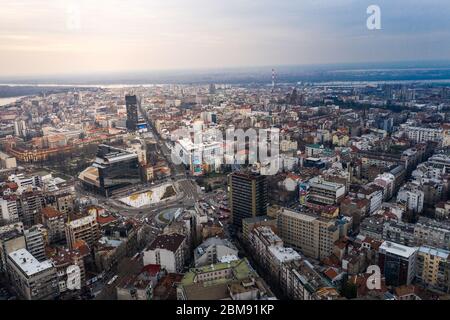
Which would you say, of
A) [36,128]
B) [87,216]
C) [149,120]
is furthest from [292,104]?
[87,216]

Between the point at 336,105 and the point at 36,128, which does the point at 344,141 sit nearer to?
the point at 336,105

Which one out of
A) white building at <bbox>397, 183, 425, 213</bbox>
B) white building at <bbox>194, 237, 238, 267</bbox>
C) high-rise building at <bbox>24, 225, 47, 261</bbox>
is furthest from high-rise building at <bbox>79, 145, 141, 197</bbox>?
white building at <bbox>397, 183, 425, 213</bbox>

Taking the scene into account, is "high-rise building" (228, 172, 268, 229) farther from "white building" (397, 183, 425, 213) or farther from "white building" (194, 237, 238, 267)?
"white building" (397, 183, 425, 213)

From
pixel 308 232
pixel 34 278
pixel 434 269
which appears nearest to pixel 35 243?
pixel 34 278

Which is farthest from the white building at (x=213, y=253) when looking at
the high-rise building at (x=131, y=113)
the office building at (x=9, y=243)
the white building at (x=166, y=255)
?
the high-rise building at (x=131, y=113)

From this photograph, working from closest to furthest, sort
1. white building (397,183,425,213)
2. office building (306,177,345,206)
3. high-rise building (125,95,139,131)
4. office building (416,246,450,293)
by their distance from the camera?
office building (416,246,450,293), white building (397,183,425,213), office building (306,177,345,206), high-rise building (125,95,139,131)

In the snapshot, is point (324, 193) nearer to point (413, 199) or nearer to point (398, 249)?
point (413, 199)

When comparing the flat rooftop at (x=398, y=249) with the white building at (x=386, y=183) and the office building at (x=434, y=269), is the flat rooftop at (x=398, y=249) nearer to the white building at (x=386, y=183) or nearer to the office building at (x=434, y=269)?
the office building at (x=434, y=269)
